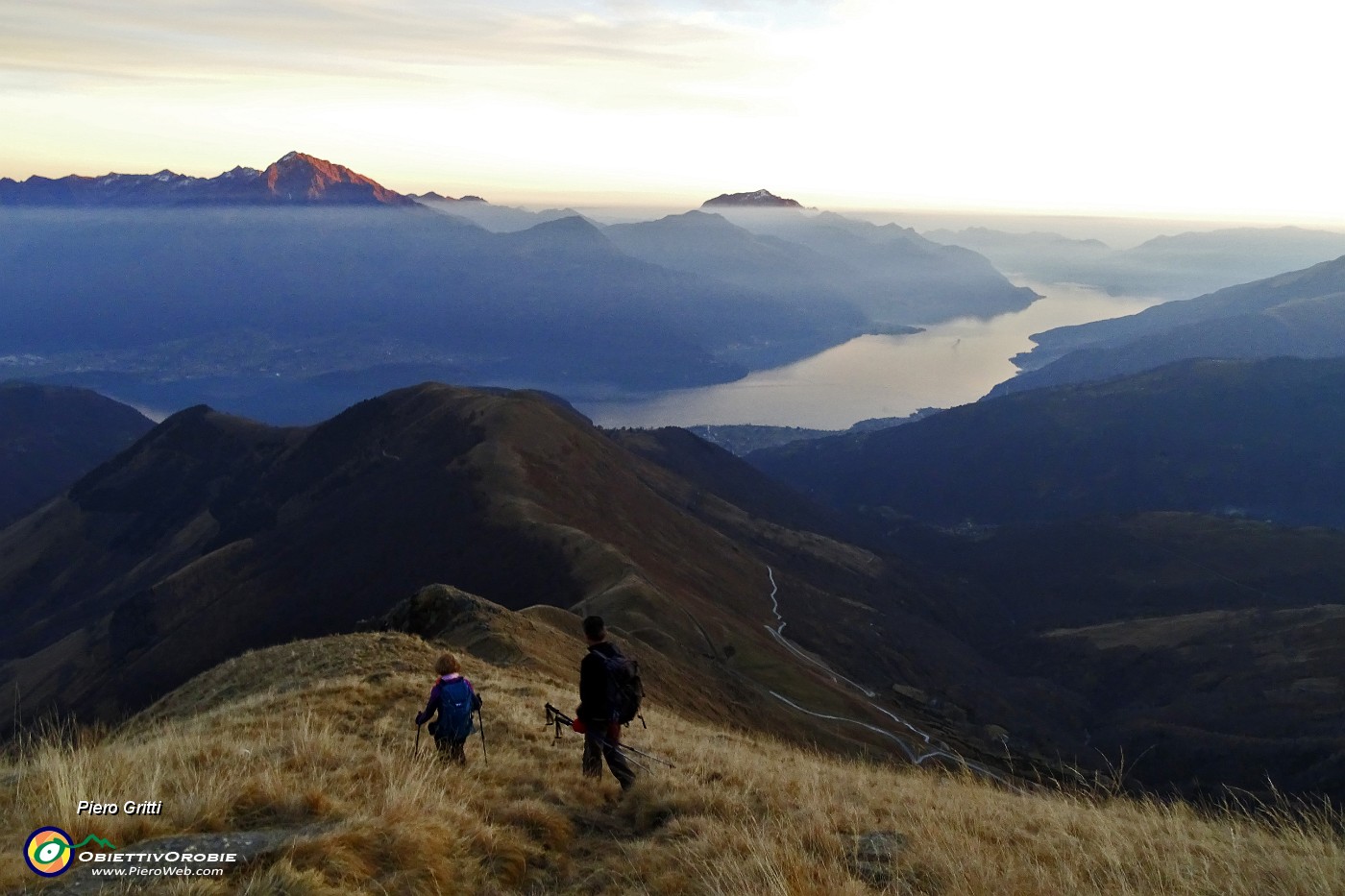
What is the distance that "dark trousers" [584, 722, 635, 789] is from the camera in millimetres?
9938

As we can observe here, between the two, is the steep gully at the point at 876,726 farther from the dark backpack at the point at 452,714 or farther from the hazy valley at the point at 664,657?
the dark backpack at the point at 452,714

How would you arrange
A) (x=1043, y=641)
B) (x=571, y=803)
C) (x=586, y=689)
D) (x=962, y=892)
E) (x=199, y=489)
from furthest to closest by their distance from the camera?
1. (x=199, y=489)
2. (x=1043, y=641)
3. (x=586, y=689)
4. (x=571, y=803)
5. (x=962, y=892)

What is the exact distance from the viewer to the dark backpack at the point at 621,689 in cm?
1010

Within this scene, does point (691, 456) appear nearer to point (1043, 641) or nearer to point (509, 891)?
point (1043, 641)

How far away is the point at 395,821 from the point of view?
278 inches

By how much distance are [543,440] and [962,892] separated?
86.7 m

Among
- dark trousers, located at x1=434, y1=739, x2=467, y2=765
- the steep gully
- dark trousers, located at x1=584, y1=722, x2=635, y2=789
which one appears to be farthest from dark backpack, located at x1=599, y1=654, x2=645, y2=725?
the steep gully

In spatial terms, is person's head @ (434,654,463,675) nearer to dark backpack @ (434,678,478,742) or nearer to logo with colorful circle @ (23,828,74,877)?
dark backpack @ (434,678,478,742)

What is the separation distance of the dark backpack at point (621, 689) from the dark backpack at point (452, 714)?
5.60 ft

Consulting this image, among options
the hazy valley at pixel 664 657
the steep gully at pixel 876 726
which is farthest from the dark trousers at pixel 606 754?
the steep gully at pixel 876 726

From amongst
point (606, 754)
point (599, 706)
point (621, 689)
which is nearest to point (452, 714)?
point (599, 706)

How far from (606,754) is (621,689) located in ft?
2.38

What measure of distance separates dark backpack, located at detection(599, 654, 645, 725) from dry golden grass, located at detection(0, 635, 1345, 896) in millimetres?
784

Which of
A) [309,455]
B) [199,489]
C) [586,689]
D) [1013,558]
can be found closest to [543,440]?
[309,455]
